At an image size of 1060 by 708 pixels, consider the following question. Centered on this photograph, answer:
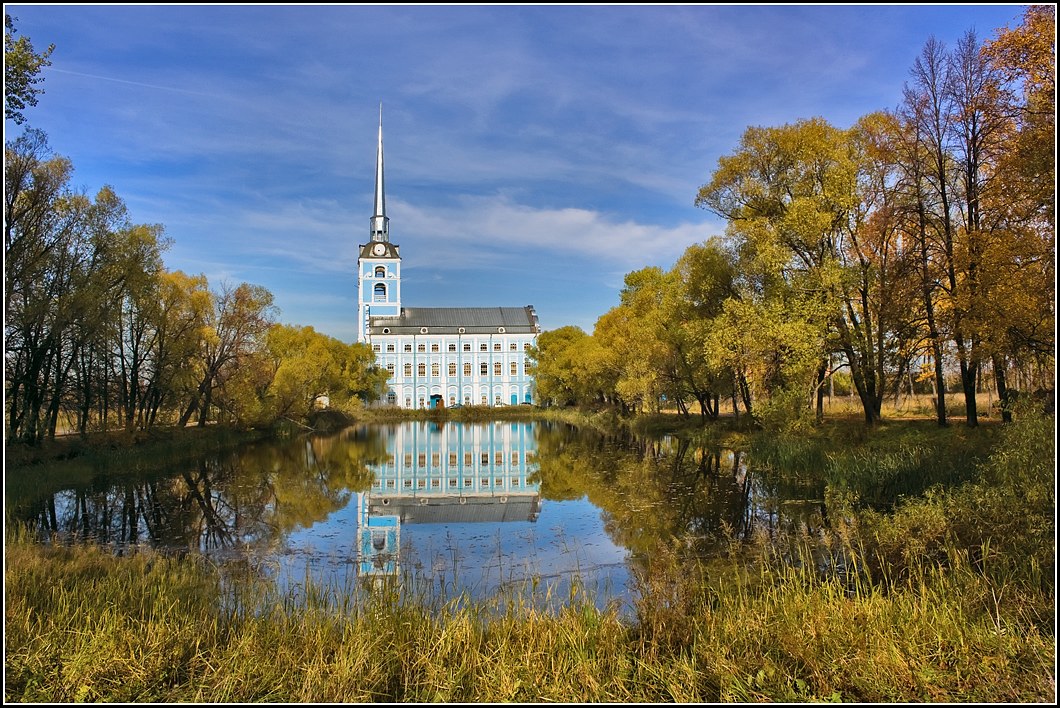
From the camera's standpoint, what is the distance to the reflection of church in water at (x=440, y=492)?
14.1 m

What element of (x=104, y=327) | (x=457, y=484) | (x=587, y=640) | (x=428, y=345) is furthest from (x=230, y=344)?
(x=428, y=345)

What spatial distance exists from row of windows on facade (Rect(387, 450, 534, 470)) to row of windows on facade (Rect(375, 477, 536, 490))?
4291 mm

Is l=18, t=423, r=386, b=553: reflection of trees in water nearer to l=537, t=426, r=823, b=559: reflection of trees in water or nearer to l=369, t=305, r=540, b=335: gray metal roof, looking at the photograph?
l=537, t=426, r=823, b=559: reflection of trees in water

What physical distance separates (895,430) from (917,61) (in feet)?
36.0

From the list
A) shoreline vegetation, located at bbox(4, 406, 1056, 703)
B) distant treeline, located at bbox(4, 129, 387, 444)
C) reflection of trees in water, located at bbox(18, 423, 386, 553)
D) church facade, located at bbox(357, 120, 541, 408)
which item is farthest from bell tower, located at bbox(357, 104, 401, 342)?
shoreline vegetation, located at bbox(4, 406, 1056, 703)

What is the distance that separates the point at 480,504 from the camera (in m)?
18.5

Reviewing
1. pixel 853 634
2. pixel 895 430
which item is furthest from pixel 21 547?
pixel 895 430

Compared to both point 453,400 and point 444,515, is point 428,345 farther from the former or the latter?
point 444,515

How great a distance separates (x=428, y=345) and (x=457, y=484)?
68.3 metres

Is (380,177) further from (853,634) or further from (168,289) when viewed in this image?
(853,634)

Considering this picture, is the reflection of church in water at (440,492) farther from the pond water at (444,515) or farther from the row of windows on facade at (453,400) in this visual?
the row of windows on facade at (453,400)

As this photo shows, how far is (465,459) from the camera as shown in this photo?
1265 inches

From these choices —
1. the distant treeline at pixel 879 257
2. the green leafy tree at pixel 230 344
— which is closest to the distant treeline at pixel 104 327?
the green leafy tree at pixel 230 344

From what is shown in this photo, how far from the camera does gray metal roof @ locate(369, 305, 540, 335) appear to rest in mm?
91375
